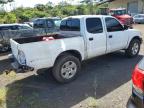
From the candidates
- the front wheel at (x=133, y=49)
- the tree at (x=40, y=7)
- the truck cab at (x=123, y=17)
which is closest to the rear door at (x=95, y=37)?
the front wheel at (x=133, y=49)

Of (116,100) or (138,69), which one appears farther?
(116,100)

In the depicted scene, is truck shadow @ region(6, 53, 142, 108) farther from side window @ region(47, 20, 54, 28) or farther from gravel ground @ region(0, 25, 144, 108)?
side window @ region(47, 20, 54, 28)

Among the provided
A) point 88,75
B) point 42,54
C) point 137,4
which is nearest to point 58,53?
point 42,54

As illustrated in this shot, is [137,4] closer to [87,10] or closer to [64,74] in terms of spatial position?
[87,10]

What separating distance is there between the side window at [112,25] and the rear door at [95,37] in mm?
319

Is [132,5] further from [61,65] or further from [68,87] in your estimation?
[68,87]

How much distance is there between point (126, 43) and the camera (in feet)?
27.4

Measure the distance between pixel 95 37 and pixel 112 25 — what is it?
3.62ft

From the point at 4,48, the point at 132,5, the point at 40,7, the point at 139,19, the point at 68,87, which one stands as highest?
the point at 40,7

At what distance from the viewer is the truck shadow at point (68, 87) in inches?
209

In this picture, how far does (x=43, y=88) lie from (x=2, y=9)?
28.9m

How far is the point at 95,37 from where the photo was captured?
7.09m

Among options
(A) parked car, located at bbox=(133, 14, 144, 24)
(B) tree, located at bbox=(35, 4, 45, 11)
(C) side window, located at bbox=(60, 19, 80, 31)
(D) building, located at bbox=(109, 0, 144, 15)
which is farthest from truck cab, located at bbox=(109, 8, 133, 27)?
(B) tree, located at bbox=(35, 4, 45, 11)

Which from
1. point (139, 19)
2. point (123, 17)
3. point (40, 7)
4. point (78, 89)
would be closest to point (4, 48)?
point (78, 89)
